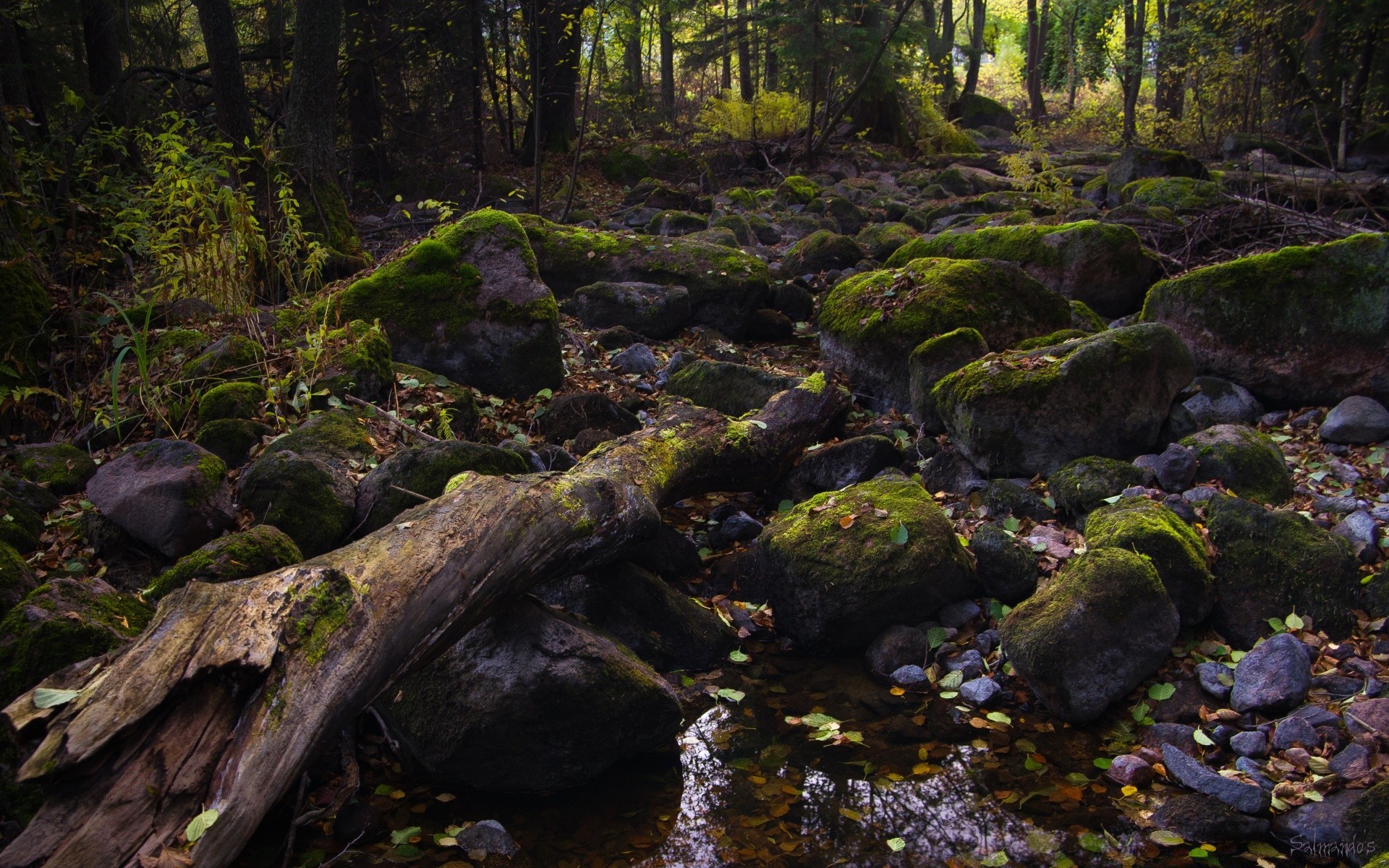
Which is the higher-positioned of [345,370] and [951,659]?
[345,370]

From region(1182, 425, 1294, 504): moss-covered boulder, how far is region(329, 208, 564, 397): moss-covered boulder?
4579 mm

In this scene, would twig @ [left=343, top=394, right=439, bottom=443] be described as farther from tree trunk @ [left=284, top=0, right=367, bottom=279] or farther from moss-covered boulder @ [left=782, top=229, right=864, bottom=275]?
moss-covered boulder @ [left=782, top=229, right=864, bottom=275]

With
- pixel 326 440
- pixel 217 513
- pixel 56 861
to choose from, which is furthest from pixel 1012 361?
pixel 56 861

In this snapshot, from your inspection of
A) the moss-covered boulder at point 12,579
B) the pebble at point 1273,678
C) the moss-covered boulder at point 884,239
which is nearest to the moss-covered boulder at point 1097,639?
the pebble at point 1273,678

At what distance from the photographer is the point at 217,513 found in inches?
165

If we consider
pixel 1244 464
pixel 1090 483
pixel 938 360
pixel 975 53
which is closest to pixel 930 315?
pixel 938 360

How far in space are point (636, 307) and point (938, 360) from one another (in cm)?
342

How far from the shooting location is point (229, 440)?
16.3 feet

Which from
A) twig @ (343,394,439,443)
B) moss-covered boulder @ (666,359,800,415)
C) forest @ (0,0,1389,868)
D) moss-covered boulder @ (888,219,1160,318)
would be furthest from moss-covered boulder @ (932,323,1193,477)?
twig @ (343,394,439,443)

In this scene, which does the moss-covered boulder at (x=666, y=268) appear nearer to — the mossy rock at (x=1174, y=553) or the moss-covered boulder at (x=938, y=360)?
the moss-covered boulder at (x=938, y=360)

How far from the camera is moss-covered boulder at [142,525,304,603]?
3.56 metres

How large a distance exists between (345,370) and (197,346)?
1049 mm

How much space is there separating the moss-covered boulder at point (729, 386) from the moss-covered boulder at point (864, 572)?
1912 mm

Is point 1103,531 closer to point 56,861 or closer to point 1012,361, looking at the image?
point 1012,361
